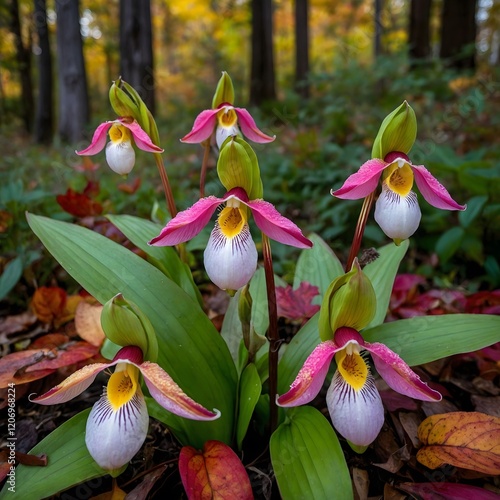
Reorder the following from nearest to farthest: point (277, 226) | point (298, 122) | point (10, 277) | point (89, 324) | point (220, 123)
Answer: point (277, 226) → point (220, 123) → point (89, 324) → point (10, 277) → point (298, 122)

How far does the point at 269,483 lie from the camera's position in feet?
3.90

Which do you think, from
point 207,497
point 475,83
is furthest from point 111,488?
point 475,83

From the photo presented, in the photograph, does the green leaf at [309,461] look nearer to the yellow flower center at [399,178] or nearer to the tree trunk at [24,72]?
the yellow flower center at [399,178]

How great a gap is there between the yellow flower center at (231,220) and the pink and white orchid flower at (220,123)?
0.41 meters

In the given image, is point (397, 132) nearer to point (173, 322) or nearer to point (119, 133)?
point (173, 322)

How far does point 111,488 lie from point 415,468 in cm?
90

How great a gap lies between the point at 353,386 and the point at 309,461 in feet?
0.85

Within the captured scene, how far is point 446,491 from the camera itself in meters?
1.12

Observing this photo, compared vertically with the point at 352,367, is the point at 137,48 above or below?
above

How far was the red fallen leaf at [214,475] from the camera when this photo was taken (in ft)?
3.36

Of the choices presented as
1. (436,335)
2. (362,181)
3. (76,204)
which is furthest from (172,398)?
(76,204)

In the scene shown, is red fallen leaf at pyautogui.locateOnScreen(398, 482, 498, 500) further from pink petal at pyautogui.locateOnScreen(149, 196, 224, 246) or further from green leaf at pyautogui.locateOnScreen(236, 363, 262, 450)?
pink petal at pyautogui.locateOnScreen(149, 196, 224, 246)

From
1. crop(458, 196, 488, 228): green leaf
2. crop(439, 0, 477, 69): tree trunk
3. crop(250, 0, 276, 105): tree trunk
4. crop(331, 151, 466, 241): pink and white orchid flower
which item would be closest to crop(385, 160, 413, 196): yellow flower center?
crop(331, 151, 466, 241): pink and white orchid flower

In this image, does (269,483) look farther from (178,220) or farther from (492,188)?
(492,188)
